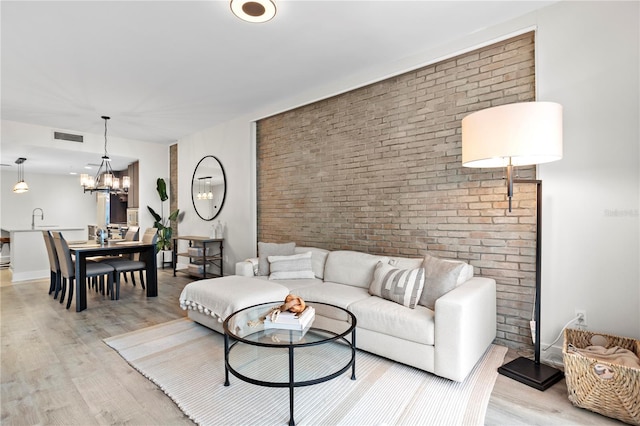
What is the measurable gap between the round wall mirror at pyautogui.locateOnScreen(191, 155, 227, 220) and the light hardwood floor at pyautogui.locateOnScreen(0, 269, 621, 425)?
2461mm

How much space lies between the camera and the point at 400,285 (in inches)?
103

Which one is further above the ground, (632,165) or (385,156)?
(385,156)

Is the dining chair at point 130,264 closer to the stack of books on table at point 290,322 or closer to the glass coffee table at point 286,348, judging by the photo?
the glass coffee table at point 286,348

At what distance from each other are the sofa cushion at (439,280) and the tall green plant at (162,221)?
18.3 feet

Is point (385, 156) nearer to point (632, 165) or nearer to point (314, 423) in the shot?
point (632, 165)

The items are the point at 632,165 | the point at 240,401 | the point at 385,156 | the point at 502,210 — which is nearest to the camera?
the point at 240,401

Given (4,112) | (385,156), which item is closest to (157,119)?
(4,112)

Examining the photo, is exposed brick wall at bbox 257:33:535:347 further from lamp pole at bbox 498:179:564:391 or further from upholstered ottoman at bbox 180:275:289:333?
upholstered ottoman at bbox 180:275:289:333

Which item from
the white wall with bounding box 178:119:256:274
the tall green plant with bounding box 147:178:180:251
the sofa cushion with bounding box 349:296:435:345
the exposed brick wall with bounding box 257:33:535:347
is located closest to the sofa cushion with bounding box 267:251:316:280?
the exposed brick wall with bounding box 257:33:535:347

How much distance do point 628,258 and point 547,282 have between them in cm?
52

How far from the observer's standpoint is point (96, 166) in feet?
26.9

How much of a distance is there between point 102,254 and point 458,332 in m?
4.27

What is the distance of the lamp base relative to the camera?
210 cm

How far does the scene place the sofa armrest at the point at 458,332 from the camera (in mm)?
2096
